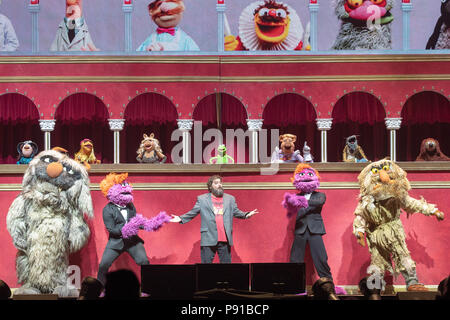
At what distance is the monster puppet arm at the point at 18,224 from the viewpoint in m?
7.49

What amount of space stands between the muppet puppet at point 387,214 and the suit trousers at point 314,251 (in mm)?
399

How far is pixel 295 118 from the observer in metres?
10.5

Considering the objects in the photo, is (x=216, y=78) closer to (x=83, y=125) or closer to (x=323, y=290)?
(x=83, y=125)

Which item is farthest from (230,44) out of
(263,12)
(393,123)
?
(393,123)

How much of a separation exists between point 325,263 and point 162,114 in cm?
363

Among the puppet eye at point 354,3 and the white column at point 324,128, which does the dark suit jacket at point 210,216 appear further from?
the puppet eye at point 354,3

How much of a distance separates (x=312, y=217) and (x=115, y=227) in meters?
2.08

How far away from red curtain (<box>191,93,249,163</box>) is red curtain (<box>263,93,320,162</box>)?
408 mm

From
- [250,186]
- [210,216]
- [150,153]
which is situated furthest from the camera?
[150,153]

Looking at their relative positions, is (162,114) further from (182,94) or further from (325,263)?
(325,263)

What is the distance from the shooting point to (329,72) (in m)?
9.45

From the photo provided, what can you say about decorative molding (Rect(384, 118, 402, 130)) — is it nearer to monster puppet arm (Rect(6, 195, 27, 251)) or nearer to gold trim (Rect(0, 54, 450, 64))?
gold trim (Rect(0, 54, 450, 64))

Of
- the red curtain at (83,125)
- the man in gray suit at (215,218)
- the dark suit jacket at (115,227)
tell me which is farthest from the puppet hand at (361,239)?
the red curtain at (83,125)

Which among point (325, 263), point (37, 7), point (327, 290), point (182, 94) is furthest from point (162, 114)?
point (327, 290)
